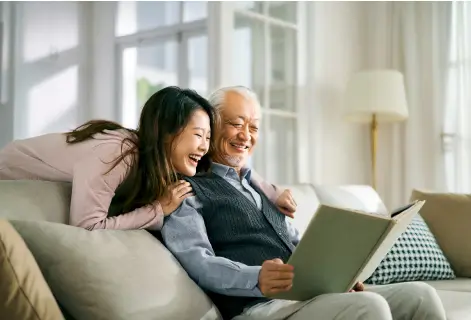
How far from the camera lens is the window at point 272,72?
3.67 meters

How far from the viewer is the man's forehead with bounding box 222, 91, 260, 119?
1936 millimetres

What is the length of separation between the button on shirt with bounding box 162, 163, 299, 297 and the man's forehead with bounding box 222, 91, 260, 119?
33 cm

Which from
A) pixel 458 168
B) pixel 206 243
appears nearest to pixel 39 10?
pixel 458 168

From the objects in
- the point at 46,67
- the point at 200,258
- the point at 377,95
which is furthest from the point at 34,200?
the point at 46,67

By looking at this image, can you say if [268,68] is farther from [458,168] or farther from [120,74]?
[120,74]

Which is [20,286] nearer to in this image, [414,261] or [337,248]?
[337,248]

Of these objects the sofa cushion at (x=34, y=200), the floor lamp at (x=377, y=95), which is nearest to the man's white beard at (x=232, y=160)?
the sofa cushion at (x=34, y=200)

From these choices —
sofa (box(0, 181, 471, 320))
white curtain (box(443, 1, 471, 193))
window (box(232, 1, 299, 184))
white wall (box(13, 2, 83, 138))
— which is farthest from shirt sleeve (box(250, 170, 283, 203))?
white wall (box(13, 2, 83, 138))

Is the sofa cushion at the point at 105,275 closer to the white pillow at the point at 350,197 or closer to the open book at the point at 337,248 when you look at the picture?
the open book at the point at 337,248

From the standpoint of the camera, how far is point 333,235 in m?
1.37

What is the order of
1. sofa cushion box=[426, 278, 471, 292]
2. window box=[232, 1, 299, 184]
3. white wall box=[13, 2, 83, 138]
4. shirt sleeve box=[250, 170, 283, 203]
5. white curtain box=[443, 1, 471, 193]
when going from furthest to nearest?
white wall box=[13, 2, 83, 138] → white curtain box=[443, 1, 471, 193] → window box=[232, 1, 299, 184] → sofa cushion box=[426, 278, 471, 292] → shirt sleeve box=[250, 170, 283, 203]

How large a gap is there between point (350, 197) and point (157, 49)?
3.20 metres

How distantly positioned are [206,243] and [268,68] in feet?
7.64

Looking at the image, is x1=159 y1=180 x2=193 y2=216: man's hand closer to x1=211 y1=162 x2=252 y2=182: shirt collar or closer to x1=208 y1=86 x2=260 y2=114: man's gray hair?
x1=211 y1=162 x2=252 y2=182: shirt collar
